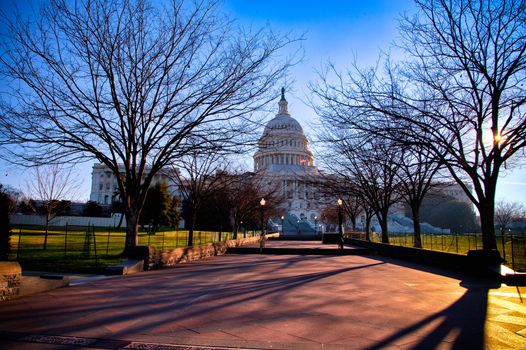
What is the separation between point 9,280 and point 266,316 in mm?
5789

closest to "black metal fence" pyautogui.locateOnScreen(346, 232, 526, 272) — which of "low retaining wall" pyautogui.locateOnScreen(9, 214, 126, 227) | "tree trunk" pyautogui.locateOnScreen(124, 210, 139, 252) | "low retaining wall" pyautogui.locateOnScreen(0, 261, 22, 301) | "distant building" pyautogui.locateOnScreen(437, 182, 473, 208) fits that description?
"distant building" pyautogui.locateOnScreen(437, 182, 473, 208)

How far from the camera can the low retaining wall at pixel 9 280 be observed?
24.7 feet

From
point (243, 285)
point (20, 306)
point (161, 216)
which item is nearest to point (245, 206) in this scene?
point (161, 216)

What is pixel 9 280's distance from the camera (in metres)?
7.66

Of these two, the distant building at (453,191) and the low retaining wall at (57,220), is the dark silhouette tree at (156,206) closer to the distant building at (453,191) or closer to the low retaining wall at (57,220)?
the low retaining wall at (57,220)

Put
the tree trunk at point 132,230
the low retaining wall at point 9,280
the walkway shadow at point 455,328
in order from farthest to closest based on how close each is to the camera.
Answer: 1. the tree trunk at point 132,230
2. the low retaining wall at point 9,280
3. the walkway shadow at point 455,328

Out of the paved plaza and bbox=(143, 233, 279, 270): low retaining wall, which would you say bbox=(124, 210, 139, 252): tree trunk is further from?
the paved plaza

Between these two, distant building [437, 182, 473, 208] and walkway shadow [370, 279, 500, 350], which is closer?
walkway shadow [370, 279, 500, 350]

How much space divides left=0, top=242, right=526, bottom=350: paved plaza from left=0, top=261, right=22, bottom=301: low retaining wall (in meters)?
0.25

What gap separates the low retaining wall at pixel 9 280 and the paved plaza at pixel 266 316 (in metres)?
0.25

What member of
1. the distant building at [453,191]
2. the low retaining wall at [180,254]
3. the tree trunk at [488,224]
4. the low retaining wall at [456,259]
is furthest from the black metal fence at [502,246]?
the low retaining wall at [180,254]

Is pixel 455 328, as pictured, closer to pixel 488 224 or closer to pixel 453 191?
Answer: pixel 488 224

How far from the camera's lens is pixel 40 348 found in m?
4.84

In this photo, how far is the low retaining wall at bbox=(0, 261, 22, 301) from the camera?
7523 mm
